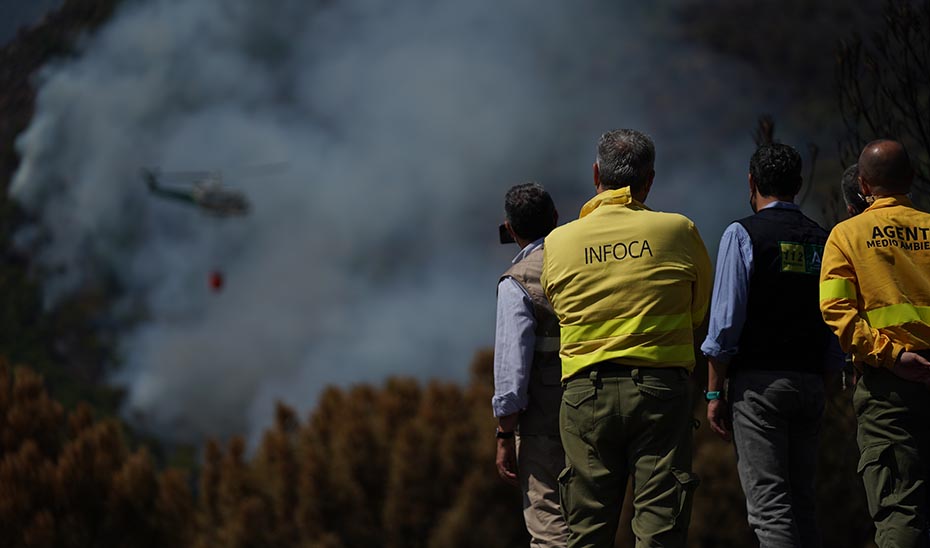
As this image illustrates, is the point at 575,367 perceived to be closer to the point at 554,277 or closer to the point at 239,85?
the point at 554,277

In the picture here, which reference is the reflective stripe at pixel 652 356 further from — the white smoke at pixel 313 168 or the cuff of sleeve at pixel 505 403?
the white smoke at pixel 313 168

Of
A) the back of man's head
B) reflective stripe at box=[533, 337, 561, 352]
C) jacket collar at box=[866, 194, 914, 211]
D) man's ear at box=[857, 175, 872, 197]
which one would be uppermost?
the back of man's head

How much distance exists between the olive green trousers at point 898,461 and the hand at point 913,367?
48 mm

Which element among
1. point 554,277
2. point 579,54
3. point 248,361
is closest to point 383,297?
point 248,361

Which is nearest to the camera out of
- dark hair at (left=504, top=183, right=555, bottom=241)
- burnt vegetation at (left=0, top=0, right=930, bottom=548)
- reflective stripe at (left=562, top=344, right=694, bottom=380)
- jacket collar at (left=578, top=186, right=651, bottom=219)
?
reflective stripe at (left=562, top=344, right=694, bottom=380)

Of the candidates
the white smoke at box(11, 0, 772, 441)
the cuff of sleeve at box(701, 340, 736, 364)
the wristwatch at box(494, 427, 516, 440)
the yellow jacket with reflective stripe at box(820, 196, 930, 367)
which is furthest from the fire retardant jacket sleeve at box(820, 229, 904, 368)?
the white smoke at box(11, 0, 772, 441)

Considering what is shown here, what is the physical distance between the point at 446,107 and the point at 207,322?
65.2 ft

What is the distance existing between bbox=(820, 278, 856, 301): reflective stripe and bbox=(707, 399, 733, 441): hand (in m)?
0.60

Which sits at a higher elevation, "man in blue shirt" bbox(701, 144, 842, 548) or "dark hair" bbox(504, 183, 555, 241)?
"dark hair" bbox(504, 183, 555, 241)

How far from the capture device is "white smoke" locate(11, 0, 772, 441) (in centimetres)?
5984

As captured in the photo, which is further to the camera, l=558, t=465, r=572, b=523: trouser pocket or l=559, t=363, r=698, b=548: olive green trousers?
l=558, t=465, r=572, b=523: trouser pocket

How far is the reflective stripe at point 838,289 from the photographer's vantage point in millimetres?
3970

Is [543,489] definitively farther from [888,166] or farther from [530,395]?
[888,166]

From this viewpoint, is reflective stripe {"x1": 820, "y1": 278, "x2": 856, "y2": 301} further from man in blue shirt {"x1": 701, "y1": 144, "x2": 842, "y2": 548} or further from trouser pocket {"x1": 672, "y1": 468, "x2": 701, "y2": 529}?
trouser pocket {"x1": 672, "y1": 468, "x2": 701, "y2": 529}
